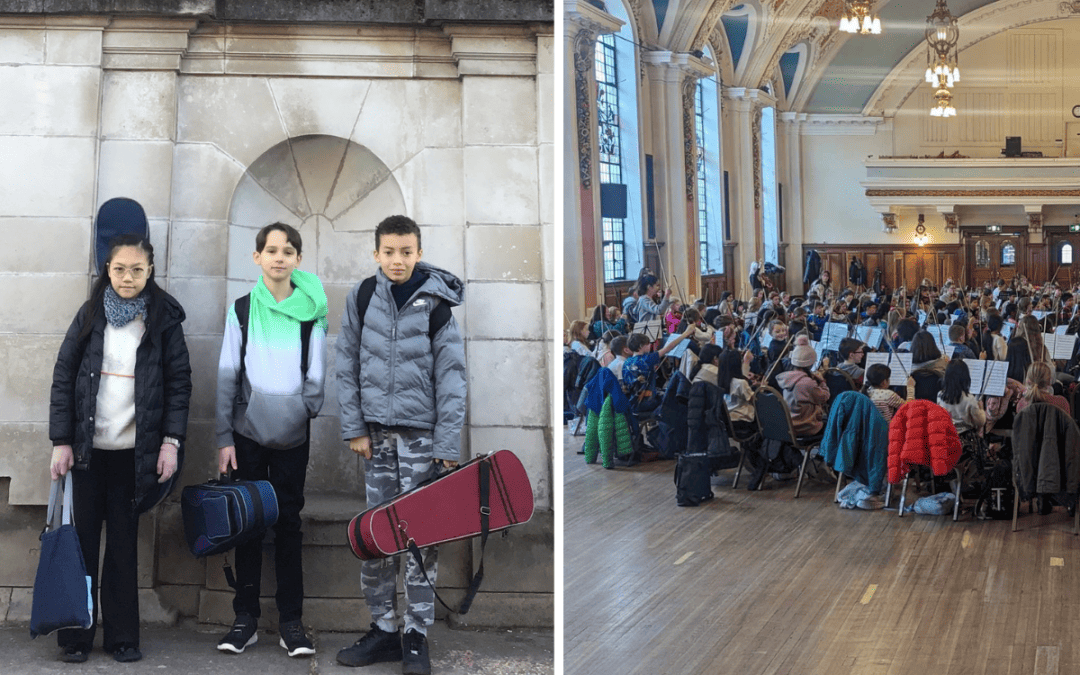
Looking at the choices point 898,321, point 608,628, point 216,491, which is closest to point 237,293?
point 216,491

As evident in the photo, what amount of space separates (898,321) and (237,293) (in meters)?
2.16

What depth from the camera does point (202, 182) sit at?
4.37m

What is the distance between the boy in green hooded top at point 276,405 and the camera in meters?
4.05

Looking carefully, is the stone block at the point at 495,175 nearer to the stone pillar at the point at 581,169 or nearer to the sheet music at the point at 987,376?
the stone pillar at the point at 581,169

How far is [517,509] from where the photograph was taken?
3.95 meters

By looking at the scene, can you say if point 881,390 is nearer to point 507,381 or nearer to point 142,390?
point 507,381

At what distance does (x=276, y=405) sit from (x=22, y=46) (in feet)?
4.80

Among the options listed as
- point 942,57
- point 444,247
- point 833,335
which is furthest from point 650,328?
point 942,57

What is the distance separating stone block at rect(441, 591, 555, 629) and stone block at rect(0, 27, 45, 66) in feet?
7.49

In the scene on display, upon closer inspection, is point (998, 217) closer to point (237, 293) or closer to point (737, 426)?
point (737, 426)

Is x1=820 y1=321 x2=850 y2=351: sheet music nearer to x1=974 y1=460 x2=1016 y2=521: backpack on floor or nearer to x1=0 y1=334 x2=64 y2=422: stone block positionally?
x1=974 y1=460 x2=1016 y2=521: backpack on floor

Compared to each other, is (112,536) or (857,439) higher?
(857,439)

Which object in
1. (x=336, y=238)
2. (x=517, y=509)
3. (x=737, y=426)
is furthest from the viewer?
(x=336, y=238)

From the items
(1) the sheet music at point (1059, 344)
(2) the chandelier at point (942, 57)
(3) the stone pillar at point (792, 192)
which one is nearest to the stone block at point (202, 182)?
(3) the stone pillar at point (792, 192)
